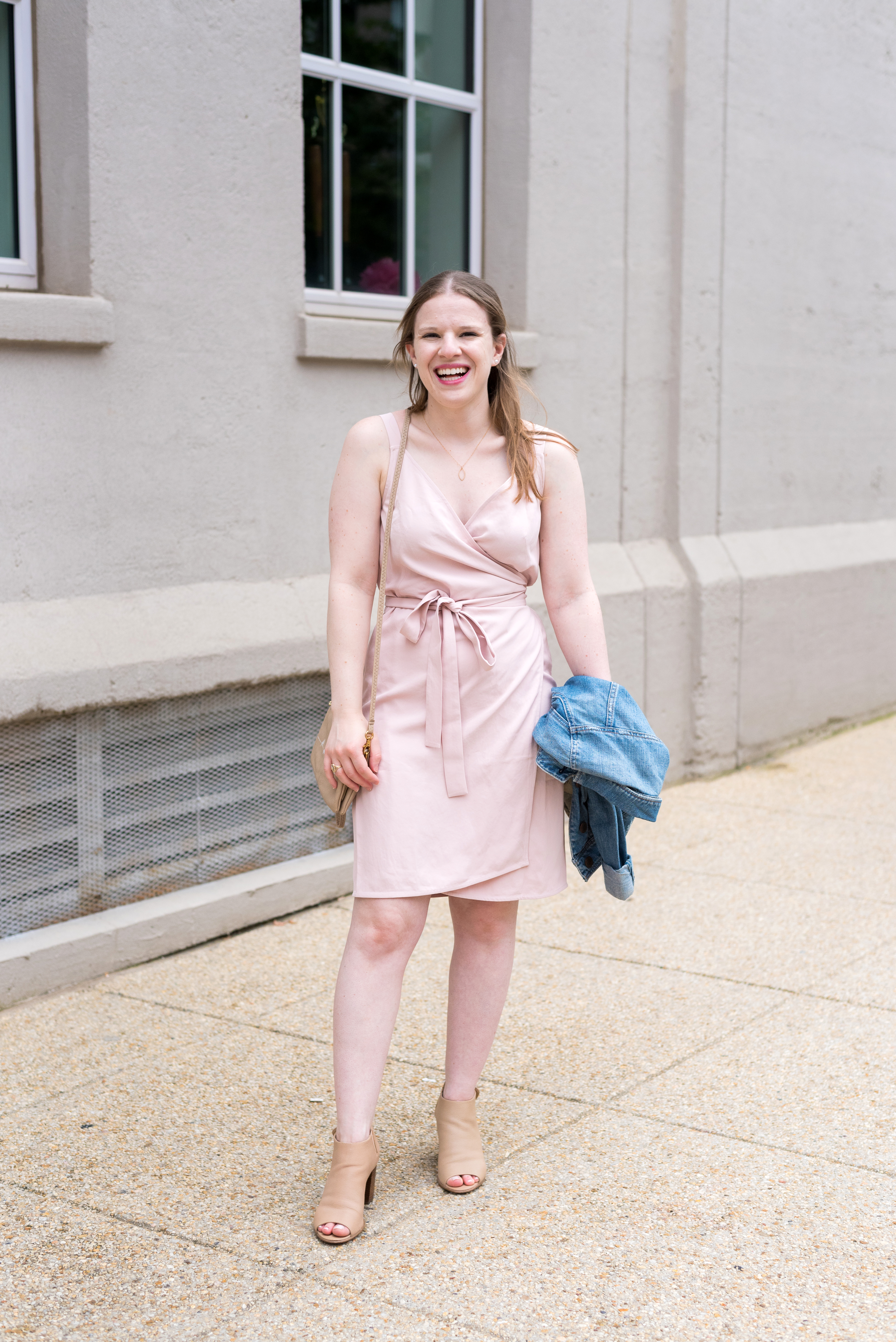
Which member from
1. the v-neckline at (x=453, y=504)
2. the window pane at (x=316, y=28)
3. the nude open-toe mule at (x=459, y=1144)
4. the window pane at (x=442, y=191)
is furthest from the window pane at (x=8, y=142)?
the nude open-toe mule at (x=459, y=1144)

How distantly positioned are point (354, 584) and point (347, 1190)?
4.06ft

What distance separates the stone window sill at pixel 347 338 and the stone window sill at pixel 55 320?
0.83 metres

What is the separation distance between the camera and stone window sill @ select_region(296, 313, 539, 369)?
5164mm

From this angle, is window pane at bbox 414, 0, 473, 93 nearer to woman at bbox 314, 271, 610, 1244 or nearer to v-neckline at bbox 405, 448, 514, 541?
woman at bbox 314, 271, 610, 1244

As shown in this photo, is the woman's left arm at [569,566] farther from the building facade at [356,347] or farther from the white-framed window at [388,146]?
the white-framed window at [388,146]

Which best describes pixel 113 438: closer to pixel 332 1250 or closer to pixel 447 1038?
pixel 447 1038

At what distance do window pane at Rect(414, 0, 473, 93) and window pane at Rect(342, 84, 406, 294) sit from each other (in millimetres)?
268

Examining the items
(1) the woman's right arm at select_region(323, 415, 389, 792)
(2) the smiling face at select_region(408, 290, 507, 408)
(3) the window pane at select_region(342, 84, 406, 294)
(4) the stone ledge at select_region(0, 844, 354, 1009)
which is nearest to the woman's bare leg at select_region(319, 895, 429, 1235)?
(1) the woman's right arm at select_region(323, 415, 389, 792)

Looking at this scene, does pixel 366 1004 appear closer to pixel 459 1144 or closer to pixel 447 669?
pixel 459 1144

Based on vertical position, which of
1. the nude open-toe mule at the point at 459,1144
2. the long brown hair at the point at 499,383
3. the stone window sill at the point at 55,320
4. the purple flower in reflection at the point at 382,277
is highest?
the purple flower in reflection at the point at 382,277

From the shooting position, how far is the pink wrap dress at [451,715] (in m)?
3.01

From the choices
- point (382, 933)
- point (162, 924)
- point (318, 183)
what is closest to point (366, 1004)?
point (382, 933)

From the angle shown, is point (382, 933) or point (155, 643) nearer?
point (382, 933)

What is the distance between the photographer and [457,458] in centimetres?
311
